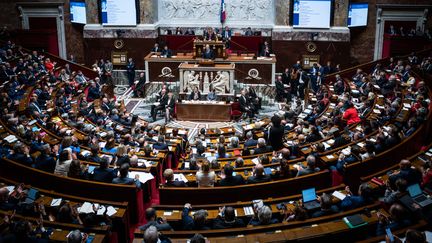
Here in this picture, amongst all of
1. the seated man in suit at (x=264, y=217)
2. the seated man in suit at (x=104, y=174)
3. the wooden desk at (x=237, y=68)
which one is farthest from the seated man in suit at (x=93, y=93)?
the seated man in suit at (x=264, y=217)

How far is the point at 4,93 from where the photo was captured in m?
14.6

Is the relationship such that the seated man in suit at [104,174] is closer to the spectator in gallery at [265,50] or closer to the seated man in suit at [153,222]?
the seated man in suit at [153,222]

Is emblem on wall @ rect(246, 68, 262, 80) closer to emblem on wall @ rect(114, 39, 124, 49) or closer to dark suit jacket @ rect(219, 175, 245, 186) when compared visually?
emblem on wall @ rect(114, 39, 124, 49)

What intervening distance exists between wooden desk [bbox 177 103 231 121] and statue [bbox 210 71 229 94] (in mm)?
1766

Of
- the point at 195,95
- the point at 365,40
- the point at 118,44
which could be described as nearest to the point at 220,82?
the point at 195,95

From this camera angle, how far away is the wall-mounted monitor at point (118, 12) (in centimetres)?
2302

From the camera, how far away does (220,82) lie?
62.7 ft

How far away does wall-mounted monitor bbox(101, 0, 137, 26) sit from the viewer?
23.0 m

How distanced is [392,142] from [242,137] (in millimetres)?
4475

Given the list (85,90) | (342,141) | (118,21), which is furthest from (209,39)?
(342,141)

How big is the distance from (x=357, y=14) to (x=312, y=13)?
2.36 m

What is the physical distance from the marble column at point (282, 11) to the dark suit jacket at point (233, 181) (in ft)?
50.6

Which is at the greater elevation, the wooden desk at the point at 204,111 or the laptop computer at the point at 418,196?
the laptop computer at the point at 418,196

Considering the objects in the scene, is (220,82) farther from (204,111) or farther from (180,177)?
(180,177)
